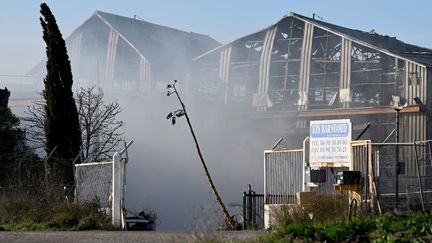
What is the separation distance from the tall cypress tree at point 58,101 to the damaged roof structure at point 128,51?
80.8ft

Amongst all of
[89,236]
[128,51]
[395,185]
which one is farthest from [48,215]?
[128,51]

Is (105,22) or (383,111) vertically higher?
(105,22)

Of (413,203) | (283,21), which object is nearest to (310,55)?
(283,21)

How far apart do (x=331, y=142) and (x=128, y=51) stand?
3610 cm

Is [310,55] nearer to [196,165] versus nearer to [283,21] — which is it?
[283,21]

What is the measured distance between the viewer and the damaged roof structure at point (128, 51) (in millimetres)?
51875

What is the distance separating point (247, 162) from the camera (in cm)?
4675

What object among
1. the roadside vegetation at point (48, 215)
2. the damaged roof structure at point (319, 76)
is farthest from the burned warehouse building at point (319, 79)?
the roadside vegetation at point (48, 215)

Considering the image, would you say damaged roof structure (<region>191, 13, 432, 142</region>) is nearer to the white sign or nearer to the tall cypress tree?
the tall cypress tree

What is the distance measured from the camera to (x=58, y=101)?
84.1 feet

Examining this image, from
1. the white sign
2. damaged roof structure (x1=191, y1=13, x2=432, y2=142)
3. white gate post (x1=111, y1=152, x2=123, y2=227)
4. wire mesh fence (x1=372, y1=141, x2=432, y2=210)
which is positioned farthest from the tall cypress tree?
damaged roof structure (x1=191, y1=13, x2=432, y2=142)

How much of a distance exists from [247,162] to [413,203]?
29603 mm

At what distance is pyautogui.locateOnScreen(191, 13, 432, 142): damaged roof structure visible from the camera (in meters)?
40.5

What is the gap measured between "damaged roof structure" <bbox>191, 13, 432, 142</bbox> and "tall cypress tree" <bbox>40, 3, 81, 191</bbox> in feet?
65.8
